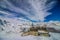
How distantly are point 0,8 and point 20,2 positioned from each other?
0.29m

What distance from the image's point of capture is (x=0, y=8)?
185cm

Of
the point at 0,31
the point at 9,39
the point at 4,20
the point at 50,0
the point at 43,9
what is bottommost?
the point at 9,39

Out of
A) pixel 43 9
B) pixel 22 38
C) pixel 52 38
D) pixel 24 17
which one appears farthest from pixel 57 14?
pixel 22 38

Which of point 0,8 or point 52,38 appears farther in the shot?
point 0,8

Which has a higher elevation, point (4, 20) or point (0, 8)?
point (0, 8)

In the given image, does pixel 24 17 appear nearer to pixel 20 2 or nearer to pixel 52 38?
pixel 20 2

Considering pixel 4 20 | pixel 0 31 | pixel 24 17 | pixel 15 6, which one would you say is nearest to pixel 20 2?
pixel 15 6

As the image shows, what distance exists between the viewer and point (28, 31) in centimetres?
177

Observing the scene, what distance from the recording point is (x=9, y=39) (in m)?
1.78

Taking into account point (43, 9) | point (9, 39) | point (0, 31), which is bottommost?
point (9, 39)

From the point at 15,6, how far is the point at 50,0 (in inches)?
19.0

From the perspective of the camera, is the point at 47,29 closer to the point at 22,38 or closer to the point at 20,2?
the point at 22,38

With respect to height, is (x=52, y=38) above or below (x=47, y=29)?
below

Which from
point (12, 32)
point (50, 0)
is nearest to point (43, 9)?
point (50, 0)
